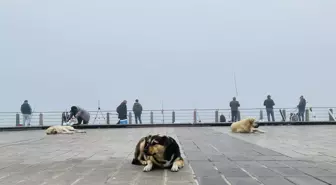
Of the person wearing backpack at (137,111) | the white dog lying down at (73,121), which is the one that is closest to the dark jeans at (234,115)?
the person wearing backpack at (137,111)

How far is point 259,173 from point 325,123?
19.3 metres

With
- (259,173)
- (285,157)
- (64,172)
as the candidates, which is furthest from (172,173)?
(285,157)

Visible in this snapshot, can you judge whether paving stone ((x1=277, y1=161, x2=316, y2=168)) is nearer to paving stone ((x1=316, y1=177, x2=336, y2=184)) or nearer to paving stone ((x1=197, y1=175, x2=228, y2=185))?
paving stone ((x1=316, y1=177, x2=336, y2=184))

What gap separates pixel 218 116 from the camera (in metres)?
27.0

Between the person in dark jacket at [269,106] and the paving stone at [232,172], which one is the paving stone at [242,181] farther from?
the person in dark jacket at [269,106]

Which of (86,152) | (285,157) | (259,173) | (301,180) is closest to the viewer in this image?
(301,180)

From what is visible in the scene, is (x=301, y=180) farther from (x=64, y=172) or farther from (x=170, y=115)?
(x=170, y=115)

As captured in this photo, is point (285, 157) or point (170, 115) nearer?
point (285, 157)

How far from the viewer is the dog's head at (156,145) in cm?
662

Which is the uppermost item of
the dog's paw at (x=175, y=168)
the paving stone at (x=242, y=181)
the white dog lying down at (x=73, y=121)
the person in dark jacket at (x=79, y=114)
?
the person in dark jacket at (x=79, y=114)

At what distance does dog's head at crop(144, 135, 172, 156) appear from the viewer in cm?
662

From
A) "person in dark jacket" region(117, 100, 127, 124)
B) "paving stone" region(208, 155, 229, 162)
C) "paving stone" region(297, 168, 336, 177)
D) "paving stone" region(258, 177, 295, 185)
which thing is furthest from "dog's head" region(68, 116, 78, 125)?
"paving stone" region(258, 177, 295, 185)

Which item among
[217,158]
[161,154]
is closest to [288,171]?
[217,158]

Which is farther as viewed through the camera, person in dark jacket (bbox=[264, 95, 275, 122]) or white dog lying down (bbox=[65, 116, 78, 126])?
person in dark jacket (bbox=[264, 95, 275, 122])
